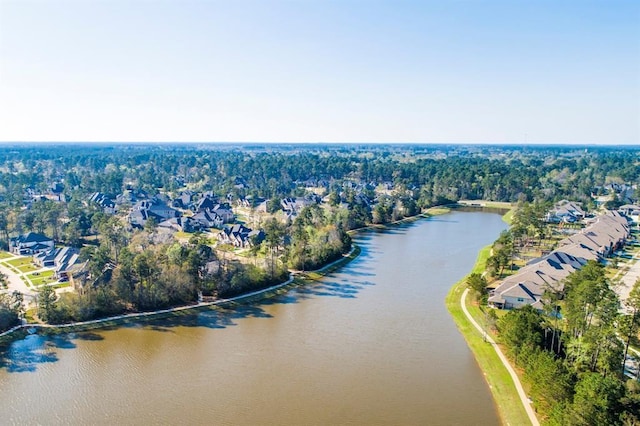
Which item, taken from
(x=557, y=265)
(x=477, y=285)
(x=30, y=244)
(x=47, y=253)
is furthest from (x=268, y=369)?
(x=30, y=244)

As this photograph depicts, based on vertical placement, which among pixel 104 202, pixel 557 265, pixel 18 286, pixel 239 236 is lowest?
pixel 18 286

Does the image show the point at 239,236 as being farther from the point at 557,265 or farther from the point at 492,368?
the point at 492,368

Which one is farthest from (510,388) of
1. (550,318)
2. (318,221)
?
(318,221)

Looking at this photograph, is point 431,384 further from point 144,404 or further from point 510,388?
point 144,404

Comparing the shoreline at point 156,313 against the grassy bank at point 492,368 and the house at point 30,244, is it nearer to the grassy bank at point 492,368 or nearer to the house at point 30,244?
the grassy bank at point 492,368

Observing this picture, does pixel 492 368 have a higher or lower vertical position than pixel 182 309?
lower

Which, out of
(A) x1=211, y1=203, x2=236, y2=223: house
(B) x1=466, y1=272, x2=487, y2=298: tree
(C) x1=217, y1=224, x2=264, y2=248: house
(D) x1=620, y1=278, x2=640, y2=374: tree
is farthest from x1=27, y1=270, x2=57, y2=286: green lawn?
(D) x1=620, y1=278, x2=640, y2=374: tree

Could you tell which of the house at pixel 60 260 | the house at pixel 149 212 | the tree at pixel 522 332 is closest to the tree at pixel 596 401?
the tree at pixel 522 332

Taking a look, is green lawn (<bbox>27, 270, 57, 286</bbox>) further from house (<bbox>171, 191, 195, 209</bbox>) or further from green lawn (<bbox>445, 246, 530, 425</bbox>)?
house (<bbox>171, 191, 195, 209</bbox>)
